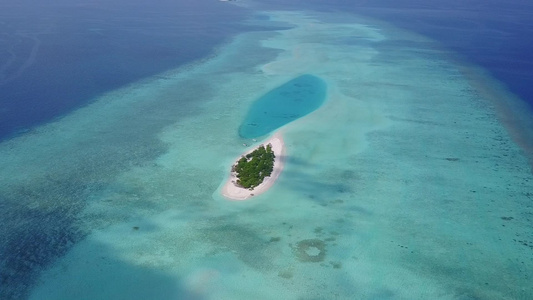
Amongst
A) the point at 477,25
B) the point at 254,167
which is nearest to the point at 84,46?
the point at 254,167

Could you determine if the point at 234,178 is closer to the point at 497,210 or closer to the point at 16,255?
the point at 16,255

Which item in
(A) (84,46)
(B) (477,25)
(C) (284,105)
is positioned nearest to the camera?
(C) (284,105)

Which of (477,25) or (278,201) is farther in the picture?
(477,25)

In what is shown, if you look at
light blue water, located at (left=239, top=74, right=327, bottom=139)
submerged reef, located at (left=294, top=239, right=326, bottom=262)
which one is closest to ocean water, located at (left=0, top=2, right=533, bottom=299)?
submerged reef, located at (left=294, top=239, right=326, bottom=262)

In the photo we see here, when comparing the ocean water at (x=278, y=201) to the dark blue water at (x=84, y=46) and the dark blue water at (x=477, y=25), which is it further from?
the dark blue water at (x=477, y=25)

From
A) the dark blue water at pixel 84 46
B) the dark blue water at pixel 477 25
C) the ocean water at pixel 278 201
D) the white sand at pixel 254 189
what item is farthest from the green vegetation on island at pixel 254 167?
the dark blue water at pixel 477 25

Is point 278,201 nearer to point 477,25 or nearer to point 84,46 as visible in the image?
point 84,46
